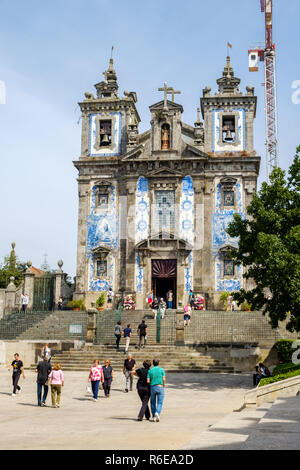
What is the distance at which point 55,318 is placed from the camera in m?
32.1

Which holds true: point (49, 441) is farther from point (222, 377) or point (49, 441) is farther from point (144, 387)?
point (222, 377)

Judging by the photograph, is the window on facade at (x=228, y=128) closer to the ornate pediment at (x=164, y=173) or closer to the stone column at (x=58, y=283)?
the ornate pediment at (x=164, y=173)

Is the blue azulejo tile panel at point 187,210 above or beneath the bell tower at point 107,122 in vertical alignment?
beneath

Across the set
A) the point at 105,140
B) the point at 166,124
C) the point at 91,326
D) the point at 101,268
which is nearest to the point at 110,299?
the point at 101,268

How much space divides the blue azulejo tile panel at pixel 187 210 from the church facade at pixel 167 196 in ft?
0.20

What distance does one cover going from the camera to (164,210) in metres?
37.8

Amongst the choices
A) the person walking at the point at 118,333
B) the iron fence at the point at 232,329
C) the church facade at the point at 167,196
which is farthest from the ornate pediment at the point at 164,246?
the person walking at the point at 118,333

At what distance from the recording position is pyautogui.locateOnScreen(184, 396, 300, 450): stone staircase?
25.1 ft

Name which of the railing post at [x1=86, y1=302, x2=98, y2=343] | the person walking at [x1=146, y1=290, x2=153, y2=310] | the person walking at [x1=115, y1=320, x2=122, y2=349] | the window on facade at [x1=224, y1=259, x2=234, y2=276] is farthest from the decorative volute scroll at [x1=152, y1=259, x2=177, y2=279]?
the person walking at [x1=115, y1=320, x2=122, y2=349]

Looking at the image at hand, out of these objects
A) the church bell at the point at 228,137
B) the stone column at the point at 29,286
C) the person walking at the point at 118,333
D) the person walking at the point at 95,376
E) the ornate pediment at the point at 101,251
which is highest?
the church bell at the point at 228,137

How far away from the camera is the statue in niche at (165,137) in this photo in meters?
38.8

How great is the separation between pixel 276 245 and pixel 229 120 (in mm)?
20338

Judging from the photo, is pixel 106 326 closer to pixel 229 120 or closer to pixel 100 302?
pixel 100 302
